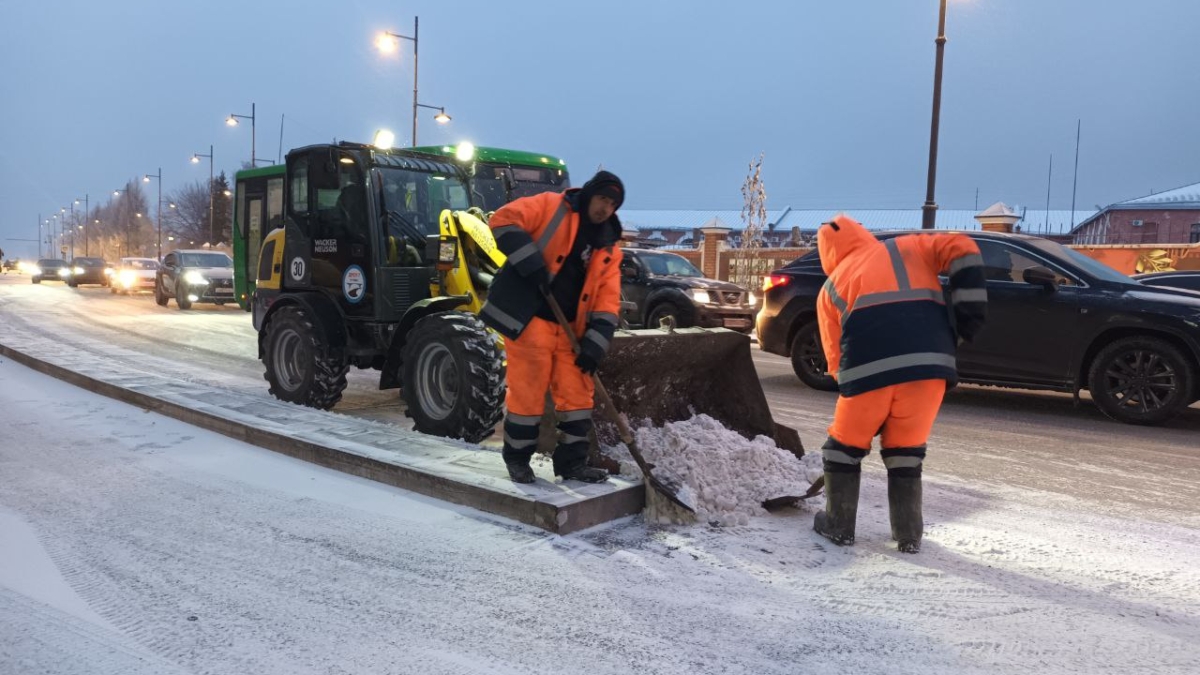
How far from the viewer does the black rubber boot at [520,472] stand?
4707 millimetres

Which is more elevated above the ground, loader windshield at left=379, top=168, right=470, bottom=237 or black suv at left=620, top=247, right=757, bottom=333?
loader windshield at left=379, top=168, right=470, bottom=237

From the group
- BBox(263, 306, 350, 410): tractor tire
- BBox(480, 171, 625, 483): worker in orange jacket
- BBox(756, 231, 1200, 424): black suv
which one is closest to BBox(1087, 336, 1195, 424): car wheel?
BBox(756, 231, 1200, 424): black suv

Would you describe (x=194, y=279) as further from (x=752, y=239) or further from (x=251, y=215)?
(x=752, y=239)

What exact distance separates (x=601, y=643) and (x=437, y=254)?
4065mm

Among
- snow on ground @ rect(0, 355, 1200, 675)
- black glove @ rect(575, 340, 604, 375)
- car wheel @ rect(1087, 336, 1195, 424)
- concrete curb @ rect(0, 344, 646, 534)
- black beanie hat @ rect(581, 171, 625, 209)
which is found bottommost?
snow on ground @ rect(0, 355, 1200, 675)

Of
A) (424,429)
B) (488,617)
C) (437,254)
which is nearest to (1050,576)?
(488,617)

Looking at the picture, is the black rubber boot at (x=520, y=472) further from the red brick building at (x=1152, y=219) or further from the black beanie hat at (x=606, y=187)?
the red brick building at (x=1152, y=219)

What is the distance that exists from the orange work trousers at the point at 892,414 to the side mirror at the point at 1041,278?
466 cm

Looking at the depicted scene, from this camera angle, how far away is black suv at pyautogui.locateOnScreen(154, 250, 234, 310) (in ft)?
73.3

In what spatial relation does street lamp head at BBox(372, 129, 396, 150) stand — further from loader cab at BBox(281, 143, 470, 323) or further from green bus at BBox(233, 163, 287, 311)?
green bus at BBox(233, 163, 287, 311)

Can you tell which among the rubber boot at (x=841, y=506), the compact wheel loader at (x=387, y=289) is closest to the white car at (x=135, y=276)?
the compact wheel loader at (x=387, y=289)

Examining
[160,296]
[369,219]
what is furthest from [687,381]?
[160,296]

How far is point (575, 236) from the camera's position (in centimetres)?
461

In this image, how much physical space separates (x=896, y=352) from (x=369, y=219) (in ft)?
14.8
